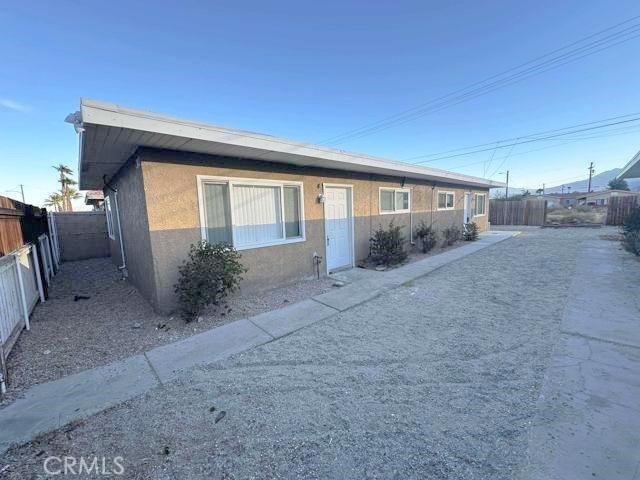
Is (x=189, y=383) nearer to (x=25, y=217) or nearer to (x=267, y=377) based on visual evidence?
(x=267, y=377)

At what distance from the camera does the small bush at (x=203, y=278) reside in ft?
13.5

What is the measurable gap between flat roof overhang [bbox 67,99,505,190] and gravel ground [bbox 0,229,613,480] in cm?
314

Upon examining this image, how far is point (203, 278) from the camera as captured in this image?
13.4 ft

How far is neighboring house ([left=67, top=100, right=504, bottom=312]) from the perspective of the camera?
3.88m

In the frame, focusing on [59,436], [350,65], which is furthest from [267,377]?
[350,65]

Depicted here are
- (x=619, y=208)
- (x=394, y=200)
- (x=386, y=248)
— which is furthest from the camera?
(x=619, y=208)

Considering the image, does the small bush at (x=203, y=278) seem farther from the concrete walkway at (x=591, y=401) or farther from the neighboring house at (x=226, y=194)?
the concrete walkway at (x=591, y=401)

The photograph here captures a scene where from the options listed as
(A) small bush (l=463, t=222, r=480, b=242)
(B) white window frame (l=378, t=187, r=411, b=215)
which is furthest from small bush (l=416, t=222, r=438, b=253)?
(A) small bush (l=463, t=222, r=480, b=242)

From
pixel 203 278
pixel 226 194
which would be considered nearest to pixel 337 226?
pixel 226 194

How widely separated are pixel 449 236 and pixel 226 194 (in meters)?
10.2

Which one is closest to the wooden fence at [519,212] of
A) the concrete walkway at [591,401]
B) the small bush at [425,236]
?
the small bush at [425,236]

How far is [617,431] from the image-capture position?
1.93 meters

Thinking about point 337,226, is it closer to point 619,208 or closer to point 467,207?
point 467,207

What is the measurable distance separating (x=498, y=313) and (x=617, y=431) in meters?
2.45
